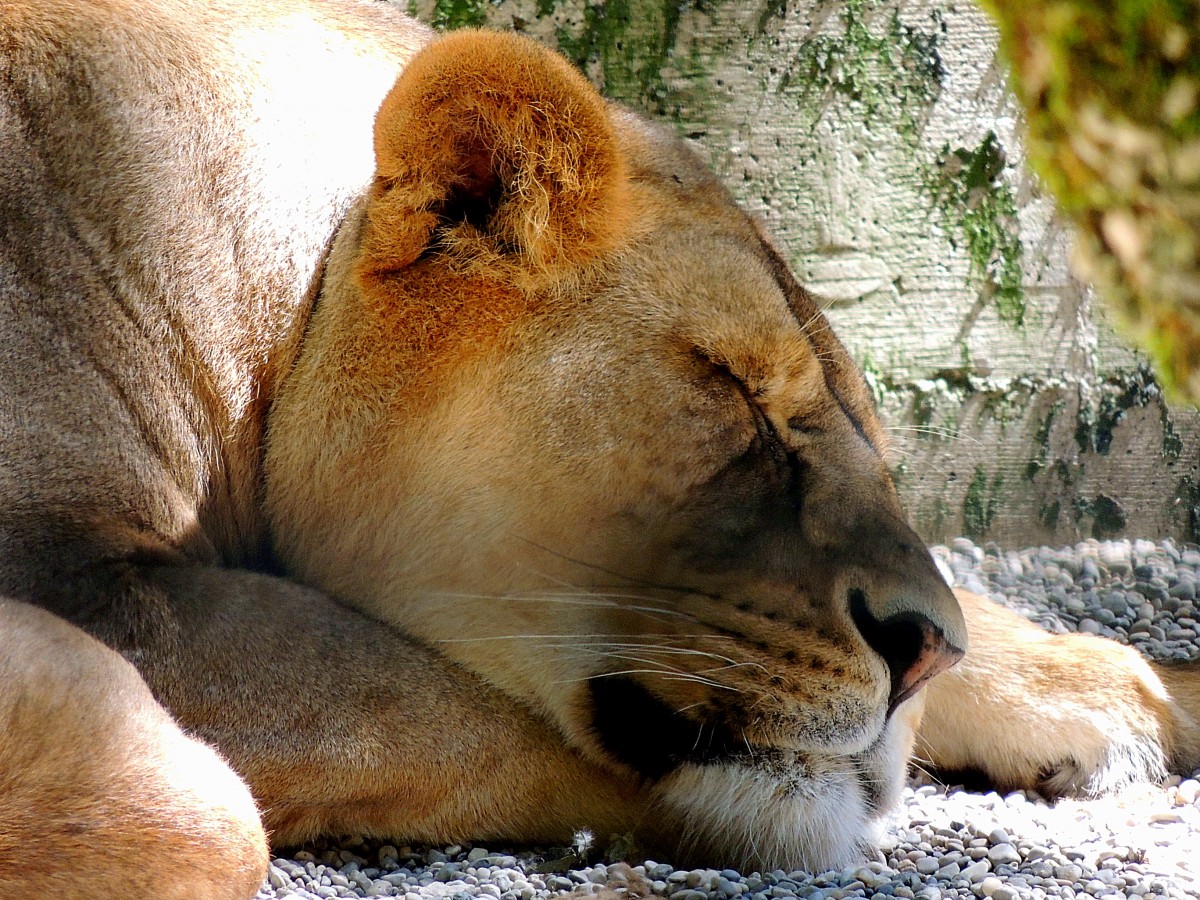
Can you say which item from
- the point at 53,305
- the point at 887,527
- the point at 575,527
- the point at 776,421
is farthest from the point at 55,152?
the point at 887,527

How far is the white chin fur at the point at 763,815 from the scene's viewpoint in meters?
2.07

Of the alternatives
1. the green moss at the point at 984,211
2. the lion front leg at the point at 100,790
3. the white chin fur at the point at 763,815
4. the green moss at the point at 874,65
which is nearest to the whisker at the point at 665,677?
the white chin fur at the point at 763,815

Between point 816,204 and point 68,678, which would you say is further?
point 816,204

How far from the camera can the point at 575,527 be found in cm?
216

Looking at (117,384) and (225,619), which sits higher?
(117,384)

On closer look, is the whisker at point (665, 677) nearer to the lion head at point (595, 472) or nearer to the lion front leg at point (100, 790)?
the lion head at point (595, 472)

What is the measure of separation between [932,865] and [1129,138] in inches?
46.1

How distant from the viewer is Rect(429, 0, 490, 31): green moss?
132 inches

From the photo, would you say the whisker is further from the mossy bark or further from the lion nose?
the mossy bark

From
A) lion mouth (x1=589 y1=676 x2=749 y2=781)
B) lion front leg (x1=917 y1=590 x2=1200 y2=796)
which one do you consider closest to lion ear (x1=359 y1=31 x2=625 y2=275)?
lion mouth (x1=589 y1=676 x2=749 y2=781)

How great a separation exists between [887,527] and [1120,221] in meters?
0.68

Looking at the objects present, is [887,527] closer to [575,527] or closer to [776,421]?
[776,421]

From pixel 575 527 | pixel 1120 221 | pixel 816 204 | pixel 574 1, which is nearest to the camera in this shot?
pixel 1120 221

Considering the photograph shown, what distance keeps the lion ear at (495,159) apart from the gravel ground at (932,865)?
94 centimetres
